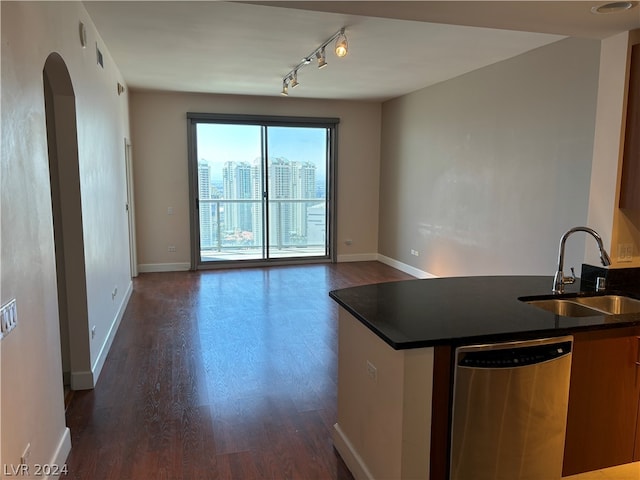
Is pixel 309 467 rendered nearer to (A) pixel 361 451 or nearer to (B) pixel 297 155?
(A) pixel 361 451

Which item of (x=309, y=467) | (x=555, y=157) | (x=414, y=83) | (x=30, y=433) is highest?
(x=414, y=83)

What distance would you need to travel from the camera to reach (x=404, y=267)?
7203 mm

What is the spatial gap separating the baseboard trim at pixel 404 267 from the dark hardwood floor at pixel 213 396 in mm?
1918

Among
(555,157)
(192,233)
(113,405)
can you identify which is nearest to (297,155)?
(192,233)

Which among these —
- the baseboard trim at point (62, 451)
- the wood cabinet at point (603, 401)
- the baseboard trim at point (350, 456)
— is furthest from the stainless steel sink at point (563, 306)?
the baseboard trim at point (62, 451)

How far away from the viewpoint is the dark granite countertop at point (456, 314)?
1.79 metres

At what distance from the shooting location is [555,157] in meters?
4.23

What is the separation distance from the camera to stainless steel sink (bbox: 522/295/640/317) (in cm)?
240

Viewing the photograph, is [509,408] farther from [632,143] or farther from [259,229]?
[259,229]

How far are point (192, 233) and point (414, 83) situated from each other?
4.03m

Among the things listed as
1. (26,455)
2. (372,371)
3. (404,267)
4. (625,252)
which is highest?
(625,252)

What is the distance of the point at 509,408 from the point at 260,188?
241 inches

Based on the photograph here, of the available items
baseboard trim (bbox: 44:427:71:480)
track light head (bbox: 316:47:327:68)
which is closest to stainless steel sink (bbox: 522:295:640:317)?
baseboard trim (bbox: 44:427:71:480)

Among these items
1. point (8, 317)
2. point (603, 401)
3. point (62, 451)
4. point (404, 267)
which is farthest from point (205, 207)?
point (603, 401)
